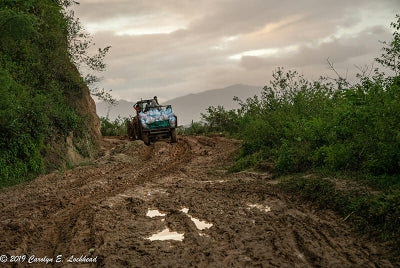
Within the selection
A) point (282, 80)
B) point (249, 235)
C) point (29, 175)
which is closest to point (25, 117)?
point (29, 175)

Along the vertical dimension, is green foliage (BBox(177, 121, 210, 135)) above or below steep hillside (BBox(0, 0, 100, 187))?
below

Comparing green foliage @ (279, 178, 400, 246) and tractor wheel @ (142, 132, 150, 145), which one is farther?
tractor wheel @ (142, 132, 150, 145)

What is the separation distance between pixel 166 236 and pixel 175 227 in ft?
1.44

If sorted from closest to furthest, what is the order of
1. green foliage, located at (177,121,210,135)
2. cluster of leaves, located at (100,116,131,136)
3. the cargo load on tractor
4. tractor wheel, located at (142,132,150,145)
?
1. tractor wheel, located at (142,132,150,145)
2. the cargo load on tractor
3. green foliage, located at (177,121,210,135)
4. cluster of leaves, located at (100,116,131,136)

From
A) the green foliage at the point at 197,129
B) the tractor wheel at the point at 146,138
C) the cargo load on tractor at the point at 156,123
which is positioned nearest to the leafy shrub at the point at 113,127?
the green foliage at the point at 197,129

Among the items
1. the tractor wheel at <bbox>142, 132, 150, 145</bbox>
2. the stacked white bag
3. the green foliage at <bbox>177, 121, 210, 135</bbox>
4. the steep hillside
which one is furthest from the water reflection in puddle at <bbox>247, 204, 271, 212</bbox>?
the green foliage at <bbox>177, 121, 210, 135</bbox>

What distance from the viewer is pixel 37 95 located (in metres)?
15.3

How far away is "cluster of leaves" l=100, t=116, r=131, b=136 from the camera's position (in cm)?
3584

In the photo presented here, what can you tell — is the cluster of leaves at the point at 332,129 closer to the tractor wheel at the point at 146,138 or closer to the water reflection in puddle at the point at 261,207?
the water reflection in puddle at the point at 261,207

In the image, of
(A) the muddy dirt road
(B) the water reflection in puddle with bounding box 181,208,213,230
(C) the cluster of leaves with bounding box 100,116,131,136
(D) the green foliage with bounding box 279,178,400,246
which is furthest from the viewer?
(C) the cluster of leaves with bounding box 100,116,131,136

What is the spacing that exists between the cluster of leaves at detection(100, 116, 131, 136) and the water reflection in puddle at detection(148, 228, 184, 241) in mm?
29658

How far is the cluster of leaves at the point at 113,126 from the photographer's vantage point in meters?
35.8

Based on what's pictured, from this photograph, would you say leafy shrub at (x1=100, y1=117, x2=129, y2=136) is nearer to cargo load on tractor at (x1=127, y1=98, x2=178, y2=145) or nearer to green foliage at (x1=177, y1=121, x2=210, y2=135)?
green foliage at (x1=177, y1=121, x2=210, y2=135)

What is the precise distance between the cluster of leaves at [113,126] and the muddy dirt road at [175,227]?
24.9 m
